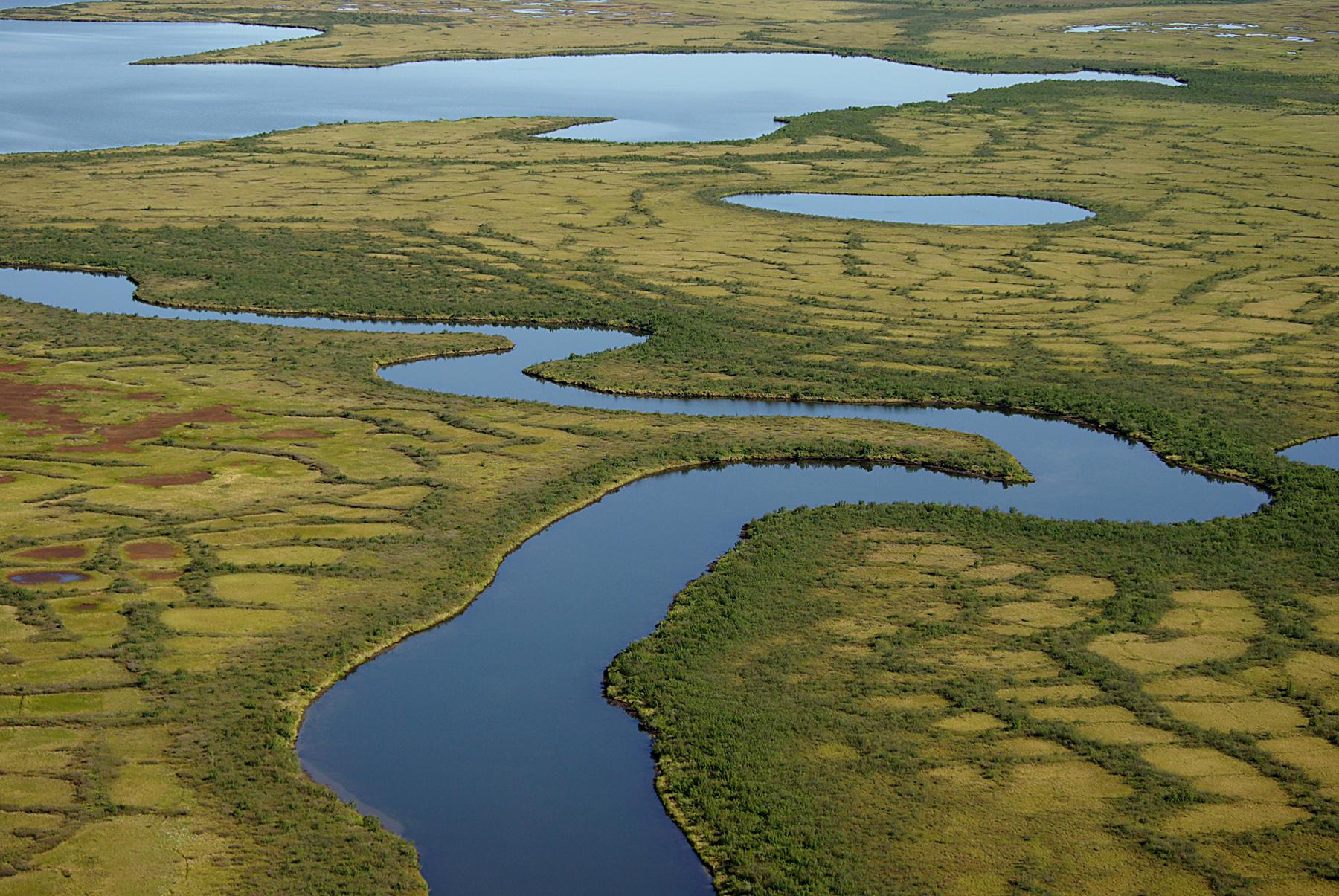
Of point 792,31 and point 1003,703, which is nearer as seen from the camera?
point 1003,703

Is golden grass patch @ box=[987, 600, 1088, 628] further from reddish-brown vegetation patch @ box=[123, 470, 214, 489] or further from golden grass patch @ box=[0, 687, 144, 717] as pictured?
reddish-brown vegetation patch @ box=[123, 470, 214, 489]

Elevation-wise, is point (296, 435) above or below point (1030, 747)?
above

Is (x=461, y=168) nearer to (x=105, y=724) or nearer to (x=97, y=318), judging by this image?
(x=97, y=318)

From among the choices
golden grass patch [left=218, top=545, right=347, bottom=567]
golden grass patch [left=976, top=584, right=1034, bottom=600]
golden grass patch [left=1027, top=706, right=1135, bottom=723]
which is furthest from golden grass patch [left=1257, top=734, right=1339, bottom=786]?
golden grass patch [left=218, top=545, right=347, bottom=567]

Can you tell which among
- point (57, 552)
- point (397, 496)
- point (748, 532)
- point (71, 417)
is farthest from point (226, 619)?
point (71, 417)

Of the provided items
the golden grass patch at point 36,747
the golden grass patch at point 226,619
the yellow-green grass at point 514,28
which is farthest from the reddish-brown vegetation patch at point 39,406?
the yellow-green grass at point 514,28

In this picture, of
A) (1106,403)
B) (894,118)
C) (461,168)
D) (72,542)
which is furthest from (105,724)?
(894,118)

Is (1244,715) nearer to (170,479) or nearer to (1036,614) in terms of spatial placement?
(1036,614)
